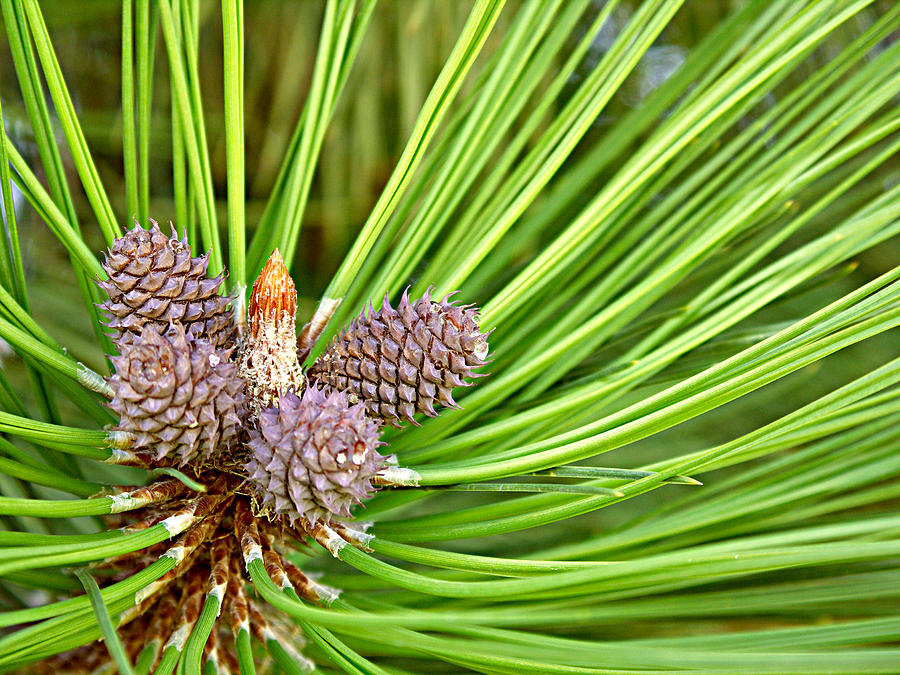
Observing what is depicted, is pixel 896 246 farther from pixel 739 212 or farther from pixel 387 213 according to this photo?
pixel 387 213

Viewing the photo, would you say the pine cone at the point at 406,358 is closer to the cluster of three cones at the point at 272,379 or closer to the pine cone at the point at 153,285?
the cluster of three cones at the point at 272,379

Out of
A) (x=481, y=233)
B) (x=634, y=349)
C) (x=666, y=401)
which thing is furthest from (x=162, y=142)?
(x=666, y=401)

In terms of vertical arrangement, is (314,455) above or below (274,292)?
below

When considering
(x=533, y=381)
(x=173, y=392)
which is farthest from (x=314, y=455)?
(x=533, y=381)

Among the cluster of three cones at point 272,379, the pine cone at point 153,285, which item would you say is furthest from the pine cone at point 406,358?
the pine cone at point 153,285

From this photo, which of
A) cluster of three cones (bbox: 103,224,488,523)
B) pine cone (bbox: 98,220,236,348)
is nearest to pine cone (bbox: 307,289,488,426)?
cluster of three cones (bbox: 103,224,488,523)

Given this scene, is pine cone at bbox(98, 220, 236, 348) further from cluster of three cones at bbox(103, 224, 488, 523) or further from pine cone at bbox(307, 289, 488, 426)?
pine cone at bbox(307, 289, 488, 426)

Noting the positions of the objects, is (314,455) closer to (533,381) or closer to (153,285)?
(153,285)
